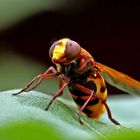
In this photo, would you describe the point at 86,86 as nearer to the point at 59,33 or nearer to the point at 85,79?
the point at 85,79

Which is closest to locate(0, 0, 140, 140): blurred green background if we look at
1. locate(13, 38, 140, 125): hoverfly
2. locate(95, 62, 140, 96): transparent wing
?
locate(95, 62, 140, 96): transparent wing

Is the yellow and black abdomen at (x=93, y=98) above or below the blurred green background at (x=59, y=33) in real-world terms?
above

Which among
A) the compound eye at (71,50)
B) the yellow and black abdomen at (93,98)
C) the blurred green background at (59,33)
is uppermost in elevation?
the compound eye at (71,50)

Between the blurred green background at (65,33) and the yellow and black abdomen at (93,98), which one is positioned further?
the blurred green background at (65,33)

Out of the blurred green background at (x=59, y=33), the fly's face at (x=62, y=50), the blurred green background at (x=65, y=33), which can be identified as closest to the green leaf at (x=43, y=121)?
the fly's face at (x=62, y=50)

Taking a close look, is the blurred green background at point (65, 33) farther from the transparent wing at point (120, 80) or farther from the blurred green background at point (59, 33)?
the transparent wing at point (120, 80)

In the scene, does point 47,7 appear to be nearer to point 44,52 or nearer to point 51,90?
point 51,90

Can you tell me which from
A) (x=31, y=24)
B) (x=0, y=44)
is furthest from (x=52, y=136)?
(x=31, y=24)
